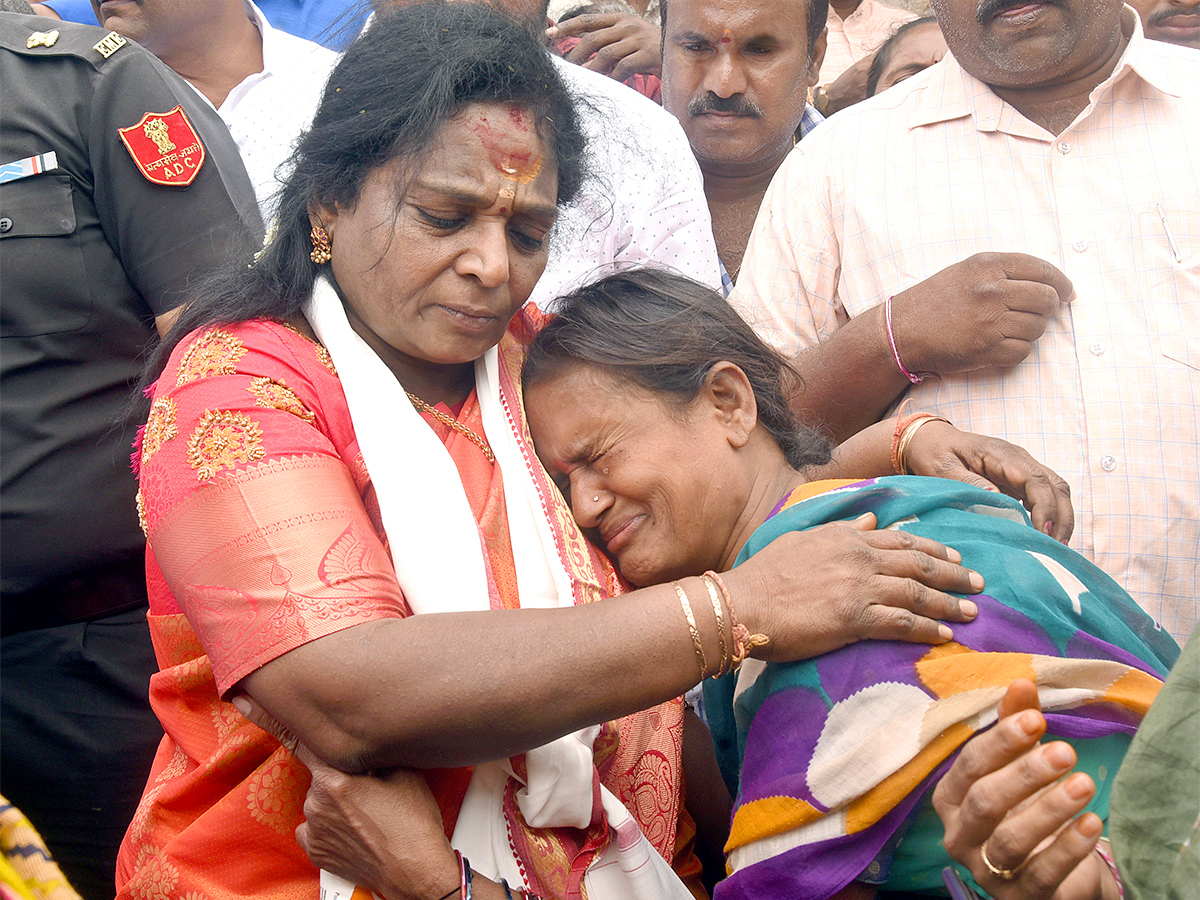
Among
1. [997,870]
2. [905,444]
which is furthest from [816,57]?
[997,870]

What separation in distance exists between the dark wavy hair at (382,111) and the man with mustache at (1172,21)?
348 centimetres

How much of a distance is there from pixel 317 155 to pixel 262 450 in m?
0.75

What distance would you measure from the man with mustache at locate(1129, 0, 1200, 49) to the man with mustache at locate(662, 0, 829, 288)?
1556mm

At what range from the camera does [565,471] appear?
2250 millimetres

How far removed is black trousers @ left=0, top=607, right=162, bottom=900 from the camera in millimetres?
2389

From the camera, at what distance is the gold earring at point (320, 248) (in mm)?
2102

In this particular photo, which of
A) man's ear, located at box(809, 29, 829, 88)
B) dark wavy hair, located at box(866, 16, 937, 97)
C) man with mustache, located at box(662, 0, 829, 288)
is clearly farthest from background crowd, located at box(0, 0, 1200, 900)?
dark wavy hair, located at box(866, 16, 937, 97)

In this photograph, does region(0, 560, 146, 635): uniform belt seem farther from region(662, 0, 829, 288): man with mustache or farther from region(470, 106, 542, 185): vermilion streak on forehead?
region(662, 0, 829, 288): man with mustache

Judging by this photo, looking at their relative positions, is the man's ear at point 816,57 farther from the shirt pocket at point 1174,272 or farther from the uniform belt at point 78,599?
the uniform belt at point 78,599

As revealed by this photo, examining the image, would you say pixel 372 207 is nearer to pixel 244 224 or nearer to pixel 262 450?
pixel 262 450

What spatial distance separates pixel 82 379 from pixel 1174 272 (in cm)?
285

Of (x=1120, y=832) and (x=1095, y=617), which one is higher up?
(x=1120, y=832)

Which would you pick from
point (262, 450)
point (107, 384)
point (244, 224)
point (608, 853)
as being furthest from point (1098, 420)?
point (107, 384)

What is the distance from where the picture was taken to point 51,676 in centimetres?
241
